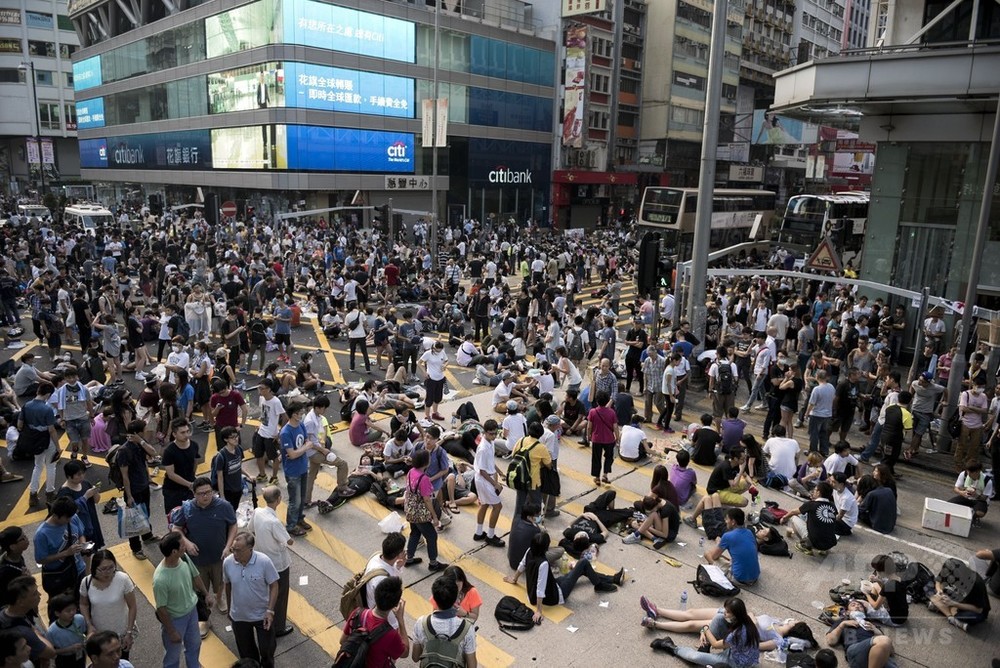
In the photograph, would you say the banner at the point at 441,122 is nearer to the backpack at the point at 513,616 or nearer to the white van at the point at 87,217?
the white van at the point at 87,217

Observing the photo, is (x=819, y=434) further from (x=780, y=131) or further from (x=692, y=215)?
(x=780, y=131)

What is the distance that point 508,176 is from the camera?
50.5 metres

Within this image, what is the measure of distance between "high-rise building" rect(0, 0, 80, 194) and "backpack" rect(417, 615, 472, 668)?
77828 millimetres

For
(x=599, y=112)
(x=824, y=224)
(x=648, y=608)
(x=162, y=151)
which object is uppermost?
(x=599, y=112)

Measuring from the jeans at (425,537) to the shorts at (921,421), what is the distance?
28.7 ft

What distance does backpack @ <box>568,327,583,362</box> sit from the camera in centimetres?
1616

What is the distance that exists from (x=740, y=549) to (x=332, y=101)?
3897cm

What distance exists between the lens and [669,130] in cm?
5694

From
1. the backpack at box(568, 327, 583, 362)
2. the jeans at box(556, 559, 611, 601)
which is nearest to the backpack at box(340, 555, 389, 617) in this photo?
the jeans at box(556, 559, 611, 601)

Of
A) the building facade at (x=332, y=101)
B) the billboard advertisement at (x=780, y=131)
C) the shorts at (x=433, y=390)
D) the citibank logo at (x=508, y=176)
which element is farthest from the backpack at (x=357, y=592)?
the billboard advertisement at (x=780, y=131)

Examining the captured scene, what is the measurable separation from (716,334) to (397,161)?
106 ft

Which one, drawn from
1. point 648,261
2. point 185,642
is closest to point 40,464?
point 185,642

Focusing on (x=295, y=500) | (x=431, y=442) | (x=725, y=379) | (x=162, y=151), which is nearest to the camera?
(x=431, y=442)

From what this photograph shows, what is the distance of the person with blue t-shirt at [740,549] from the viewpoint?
25.1ft
